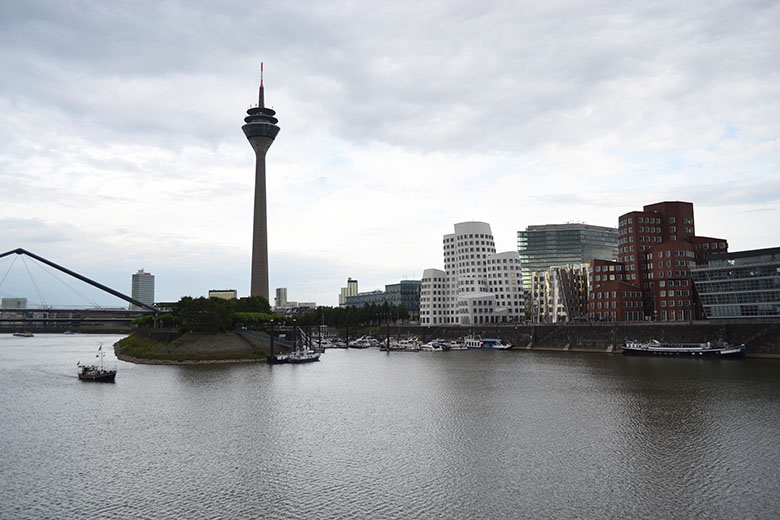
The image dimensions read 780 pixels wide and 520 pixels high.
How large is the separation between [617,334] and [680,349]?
18639mm

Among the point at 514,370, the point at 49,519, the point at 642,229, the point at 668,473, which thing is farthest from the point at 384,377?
the point at 642,229

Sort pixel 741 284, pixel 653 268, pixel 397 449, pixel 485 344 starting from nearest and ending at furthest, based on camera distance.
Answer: pixel 397 449 → pixel 741 284 → pixel 653 268 → pixel 485 344

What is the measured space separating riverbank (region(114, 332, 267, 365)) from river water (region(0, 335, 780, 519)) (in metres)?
30.9

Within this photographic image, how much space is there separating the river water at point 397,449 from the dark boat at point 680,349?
26.2 m

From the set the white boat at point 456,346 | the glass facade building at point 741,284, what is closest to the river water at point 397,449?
the glass facade building at point 741,284

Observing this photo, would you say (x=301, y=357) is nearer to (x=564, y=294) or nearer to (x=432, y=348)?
Answer: (x=432, y=348)

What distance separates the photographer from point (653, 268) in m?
140

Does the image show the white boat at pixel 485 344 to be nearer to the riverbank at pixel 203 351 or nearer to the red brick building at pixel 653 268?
the red brick building at pixel 653 268

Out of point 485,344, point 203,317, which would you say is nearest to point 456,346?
point 485,344

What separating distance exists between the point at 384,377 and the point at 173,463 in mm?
50306

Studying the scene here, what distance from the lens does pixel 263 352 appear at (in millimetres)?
118438

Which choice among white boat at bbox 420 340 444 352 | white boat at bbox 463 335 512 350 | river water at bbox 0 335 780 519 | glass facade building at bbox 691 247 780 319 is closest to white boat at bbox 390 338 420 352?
white boat at bbox 420 340 444 352

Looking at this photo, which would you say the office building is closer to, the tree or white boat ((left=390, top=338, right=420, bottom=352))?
white boat ((left=390, top=338, right=420, bottom=352))

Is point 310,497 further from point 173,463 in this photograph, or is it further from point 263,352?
point 263,352
